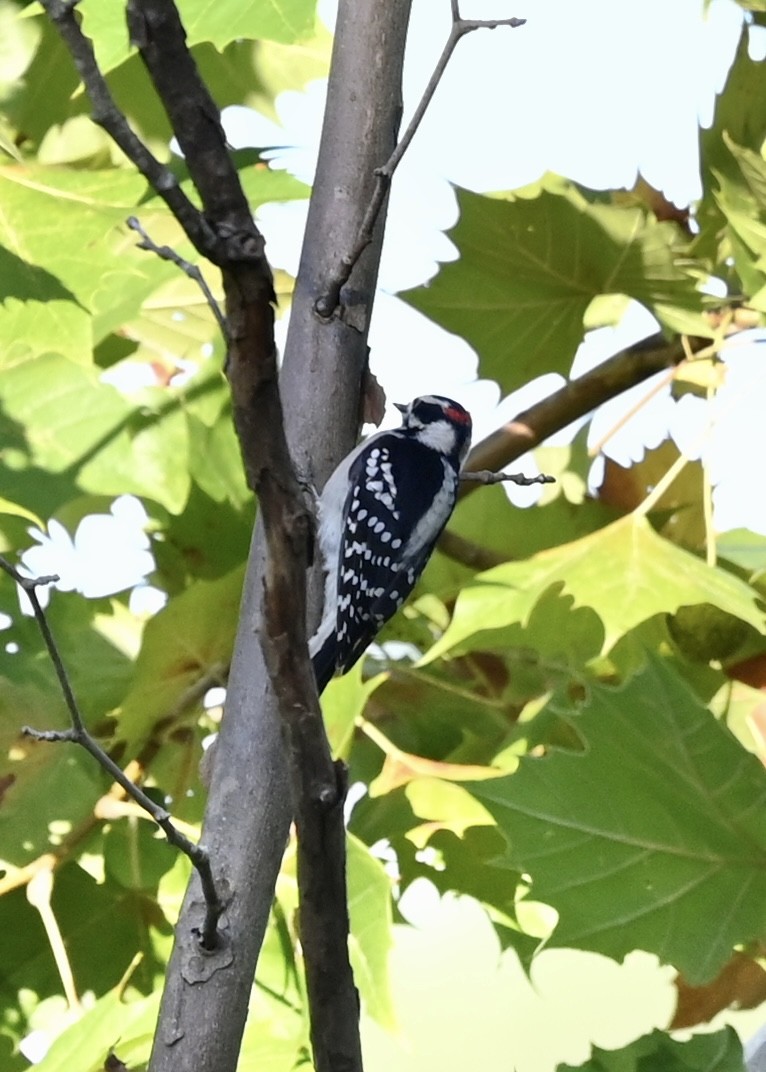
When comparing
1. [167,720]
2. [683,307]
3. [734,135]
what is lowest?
[167,720]

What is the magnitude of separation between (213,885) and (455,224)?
2.03ft

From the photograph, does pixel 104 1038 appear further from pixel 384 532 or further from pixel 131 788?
pixel 384 532

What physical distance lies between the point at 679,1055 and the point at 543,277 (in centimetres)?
62

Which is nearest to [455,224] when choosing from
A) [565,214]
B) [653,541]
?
[565,214]

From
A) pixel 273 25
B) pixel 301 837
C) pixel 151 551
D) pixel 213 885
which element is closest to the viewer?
pixel 301 837

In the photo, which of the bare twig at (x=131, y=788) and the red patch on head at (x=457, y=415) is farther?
the red patch on head at (x=457, y=415)

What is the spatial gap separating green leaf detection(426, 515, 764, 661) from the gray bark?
0.17m

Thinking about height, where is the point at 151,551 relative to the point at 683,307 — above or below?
below

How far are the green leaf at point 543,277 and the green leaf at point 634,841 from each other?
373mm

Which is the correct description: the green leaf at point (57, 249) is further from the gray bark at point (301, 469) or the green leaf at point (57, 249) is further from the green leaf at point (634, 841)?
the green leaf at point (634, 841)

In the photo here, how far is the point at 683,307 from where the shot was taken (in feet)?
3.16

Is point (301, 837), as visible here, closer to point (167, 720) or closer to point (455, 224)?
point (167, 720)

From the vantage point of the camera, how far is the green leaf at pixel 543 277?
0.96 metres

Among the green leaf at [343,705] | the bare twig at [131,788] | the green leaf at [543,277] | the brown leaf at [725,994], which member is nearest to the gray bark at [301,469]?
the bare twig at [131,788]
